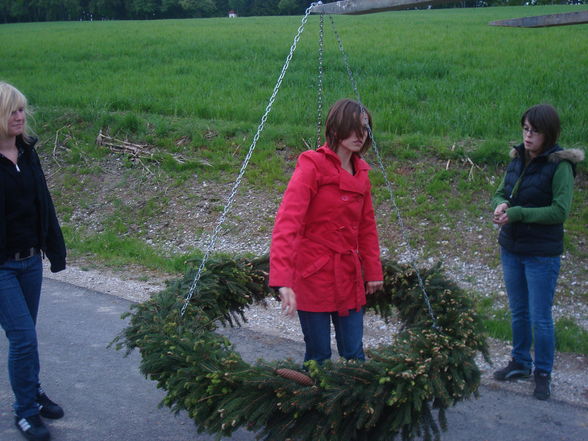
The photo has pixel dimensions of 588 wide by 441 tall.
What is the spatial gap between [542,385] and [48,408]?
10.9 ft

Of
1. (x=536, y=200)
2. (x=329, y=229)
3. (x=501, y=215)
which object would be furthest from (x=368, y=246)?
(x=536, y=200)

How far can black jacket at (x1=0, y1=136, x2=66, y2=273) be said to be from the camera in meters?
3.58

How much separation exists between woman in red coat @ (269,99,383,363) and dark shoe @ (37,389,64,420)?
1.82 metres

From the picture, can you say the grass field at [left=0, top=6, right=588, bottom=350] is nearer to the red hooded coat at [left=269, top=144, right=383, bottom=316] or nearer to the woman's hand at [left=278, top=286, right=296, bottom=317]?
the red hooded coat at [left=269, top=144, right=383, bottom=316]

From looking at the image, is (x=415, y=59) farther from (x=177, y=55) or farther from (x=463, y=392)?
(x=463, y=392)

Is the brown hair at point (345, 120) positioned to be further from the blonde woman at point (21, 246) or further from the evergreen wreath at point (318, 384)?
the blonde woman at point (21, 246)

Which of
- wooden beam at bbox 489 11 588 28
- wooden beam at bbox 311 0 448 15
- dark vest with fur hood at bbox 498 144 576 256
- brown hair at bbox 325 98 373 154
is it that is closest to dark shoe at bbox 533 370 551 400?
dark vest with fur hood at bbox 498 144 576 256

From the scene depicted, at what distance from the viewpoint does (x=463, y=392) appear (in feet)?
10.2

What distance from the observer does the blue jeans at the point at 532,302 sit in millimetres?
4188

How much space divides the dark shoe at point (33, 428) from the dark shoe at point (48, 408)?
0.59 ft

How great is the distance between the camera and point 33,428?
3773 mm

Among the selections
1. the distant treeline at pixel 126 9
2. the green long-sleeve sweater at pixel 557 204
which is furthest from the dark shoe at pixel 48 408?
the distant treeline at pixel 126 9

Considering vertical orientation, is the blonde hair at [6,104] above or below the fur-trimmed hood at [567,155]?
above

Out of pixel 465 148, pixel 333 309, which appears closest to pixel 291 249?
pixel 333 309
